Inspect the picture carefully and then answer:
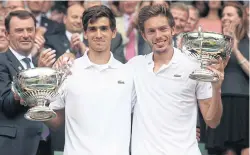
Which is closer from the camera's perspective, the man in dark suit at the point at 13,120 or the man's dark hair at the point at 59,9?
the man in dark suit at the point at 13,120

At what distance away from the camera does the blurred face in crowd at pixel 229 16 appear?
32.4 ft

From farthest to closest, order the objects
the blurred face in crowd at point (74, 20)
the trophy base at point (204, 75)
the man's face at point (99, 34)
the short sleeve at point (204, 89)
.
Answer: the blurred face in crowd at point (74, 20) → the man's face at point (99, 34) → the short sleeve at point (204, 89) → the trophy base at point (204, 75)

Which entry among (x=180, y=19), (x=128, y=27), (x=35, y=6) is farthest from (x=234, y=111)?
(x=35, y=6)

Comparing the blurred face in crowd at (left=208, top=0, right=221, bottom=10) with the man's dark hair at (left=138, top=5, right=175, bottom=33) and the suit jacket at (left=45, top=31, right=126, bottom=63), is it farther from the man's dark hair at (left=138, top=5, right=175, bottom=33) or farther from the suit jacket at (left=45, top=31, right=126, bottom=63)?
the man's dark hair at (left=138, top=5, right=175, bottom=33)

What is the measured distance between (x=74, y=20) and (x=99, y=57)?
3.48 m

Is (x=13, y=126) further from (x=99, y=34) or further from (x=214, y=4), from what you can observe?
(x=214, y=4)

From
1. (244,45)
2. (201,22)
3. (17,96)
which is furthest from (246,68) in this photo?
(17,96)

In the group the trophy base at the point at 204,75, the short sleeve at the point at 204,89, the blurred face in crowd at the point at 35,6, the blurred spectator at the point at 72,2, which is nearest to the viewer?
the trophy base at the point at 204,75

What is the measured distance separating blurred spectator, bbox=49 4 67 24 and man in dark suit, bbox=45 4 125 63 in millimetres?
652

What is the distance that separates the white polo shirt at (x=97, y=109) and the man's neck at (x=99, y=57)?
0.05 meters

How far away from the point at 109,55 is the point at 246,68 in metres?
2.84

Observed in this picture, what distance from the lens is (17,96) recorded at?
6660 millimetres

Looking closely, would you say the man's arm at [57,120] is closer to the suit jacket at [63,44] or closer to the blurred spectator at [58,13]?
the suit jacket at [63,44]

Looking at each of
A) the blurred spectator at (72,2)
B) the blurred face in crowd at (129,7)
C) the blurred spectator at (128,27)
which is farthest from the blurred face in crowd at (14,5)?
the blurred face in crowd at (129,7)
